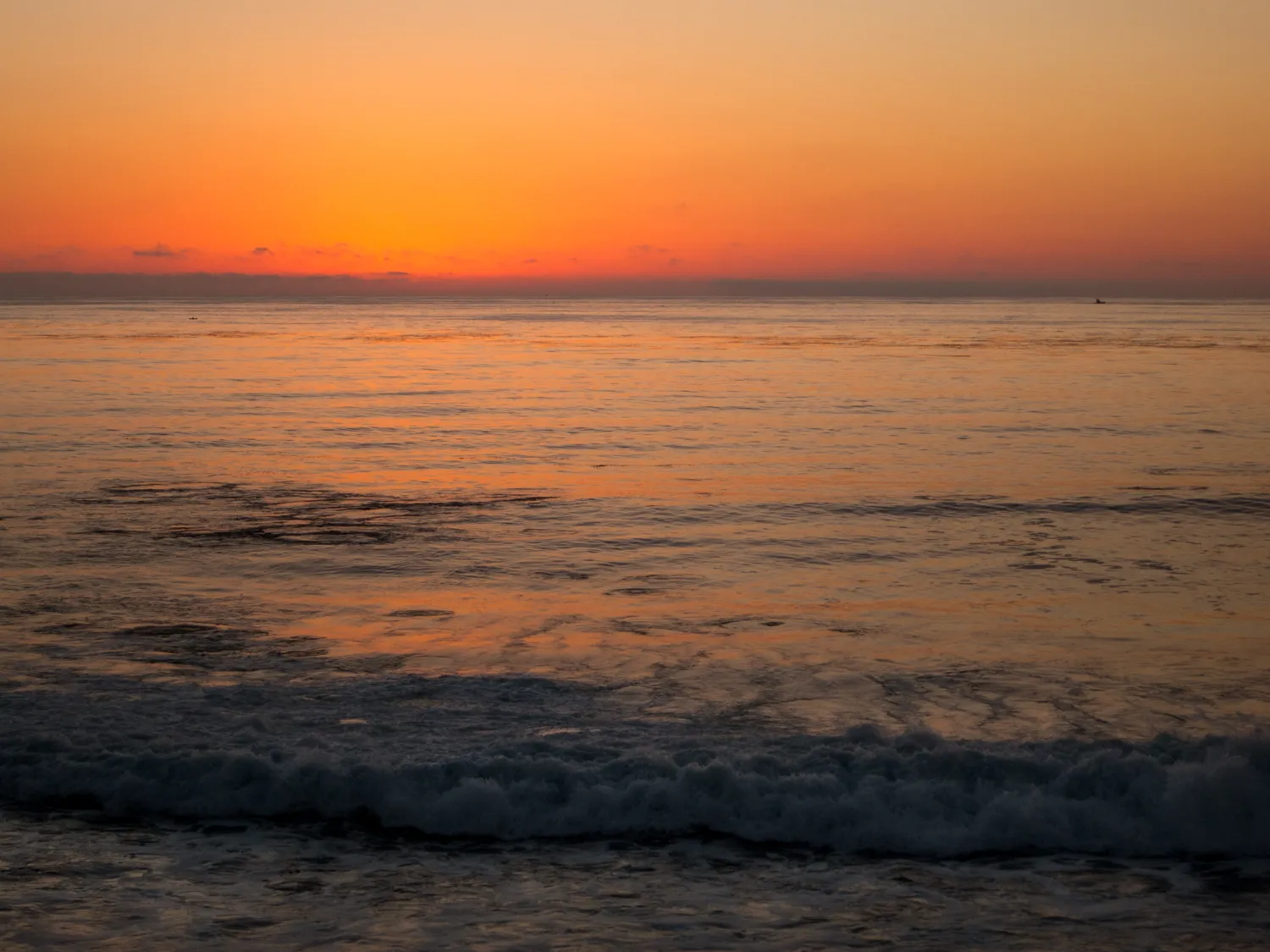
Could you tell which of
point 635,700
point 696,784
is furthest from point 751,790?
point 635,700

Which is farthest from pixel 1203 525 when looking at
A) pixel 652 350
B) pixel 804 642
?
pixel 652 350

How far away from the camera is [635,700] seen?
9.66 m

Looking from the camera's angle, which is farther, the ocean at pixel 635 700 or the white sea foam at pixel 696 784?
the white sea foam at pixel 696 784

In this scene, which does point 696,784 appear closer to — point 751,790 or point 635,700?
point 751,790

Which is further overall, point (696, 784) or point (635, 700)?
point (635, 700)

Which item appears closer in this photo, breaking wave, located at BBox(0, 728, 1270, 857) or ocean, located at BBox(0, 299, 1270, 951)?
ocean, located at BBox(0, 299, 1270, 951)

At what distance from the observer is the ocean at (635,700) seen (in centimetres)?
654

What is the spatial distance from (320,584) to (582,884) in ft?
25.2

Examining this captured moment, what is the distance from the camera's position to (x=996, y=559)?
1482 centimetres

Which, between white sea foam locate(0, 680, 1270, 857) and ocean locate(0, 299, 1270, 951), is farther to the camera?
white sea foam locate(0, 680, 1270, 857)

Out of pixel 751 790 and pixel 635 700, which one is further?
pixel 635 700

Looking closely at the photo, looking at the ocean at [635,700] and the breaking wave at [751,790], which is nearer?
the ocean at [635,700]

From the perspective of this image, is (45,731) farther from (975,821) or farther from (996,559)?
(996,559)

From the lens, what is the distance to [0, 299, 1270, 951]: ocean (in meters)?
6.54
